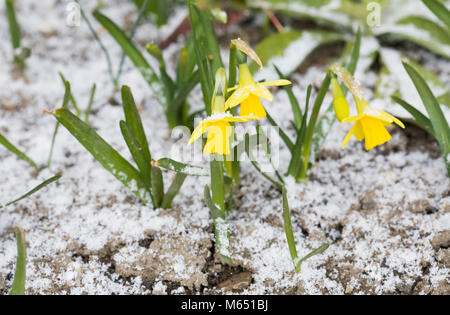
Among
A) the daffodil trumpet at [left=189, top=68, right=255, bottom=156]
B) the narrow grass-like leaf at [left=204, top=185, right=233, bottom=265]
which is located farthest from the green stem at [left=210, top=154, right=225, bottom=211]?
the daffodil trumpet at [left=189, top=68, right=255, bottom=156]

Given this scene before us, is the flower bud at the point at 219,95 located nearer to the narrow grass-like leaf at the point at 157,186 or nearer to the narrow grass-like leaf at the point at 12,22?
the narrow grass-like leaf at the point at 157,186

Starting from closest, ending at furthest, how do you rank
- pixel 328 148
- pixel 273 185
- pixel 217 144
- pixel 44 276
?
pixel 217 144 < pixel 44 276 < pixel 273 185 < pixel 328 148

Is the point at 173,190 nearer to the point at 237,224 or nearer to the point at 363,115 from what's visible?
the point at 237,224

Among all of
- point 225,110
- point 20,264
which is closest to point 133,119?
point 225,110

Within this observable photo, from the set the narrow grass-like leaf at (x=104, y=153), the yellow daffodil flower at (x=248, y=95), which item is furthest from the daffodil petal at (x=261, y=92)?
the narrow grass-like leaf at (x=104, y=153)

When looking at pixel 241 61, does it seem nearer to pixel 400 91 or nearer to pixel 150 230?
pixel 150 230

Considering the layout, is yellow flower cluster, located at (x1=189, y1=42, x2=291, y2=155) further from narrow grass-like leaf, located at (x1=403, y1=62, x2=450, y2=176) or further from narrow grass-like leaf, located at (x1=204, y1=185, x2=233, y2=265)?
narrow grass-like leaf, located at (x1=403, y1=62, x2=450, y2=176)

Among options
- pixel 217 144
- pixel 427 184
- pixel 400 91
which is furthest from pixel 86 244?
pixel 400 91
